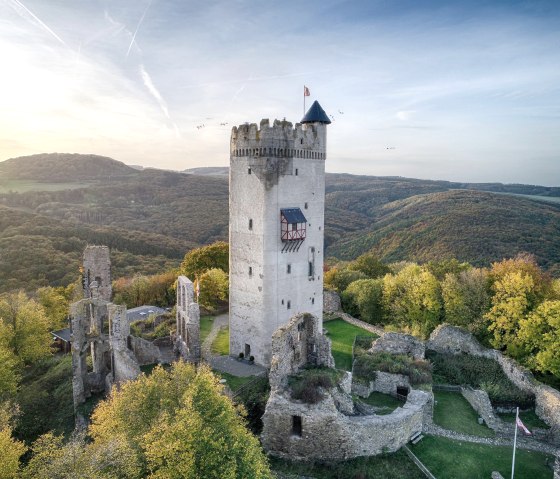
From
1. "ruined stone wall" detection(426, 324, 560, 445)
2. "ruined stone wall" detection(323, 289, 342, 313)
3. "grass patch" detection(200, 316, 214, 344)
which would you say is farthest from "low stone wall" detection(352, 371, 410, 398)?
"ruined stone wall" detection(323, 289, 342, 313)

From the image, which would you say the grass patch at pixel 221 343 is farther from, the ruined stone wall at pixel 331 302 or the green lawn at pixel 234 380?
the ruined stone wall at pixel 331 302

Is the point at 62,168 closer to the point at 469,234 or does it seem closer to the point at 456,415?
the point at 469,234

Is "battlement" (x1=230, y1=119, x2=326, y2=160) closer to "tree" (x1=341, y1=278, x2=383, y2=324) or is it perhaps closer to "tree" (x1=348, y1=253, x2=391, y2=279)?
"tree" (x1=341, y1=278, x2=383, y2=324)

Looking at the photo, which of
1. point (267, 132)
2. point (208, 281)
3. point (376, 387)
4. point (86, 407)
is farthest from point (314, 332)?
point (208, 281)

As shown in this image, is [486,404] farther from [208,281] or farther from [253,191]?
[208,281]

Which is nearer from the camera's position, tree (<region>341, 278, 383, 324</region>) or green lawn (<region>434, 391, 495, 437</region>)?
green lawn (<region>434, 391, 495, 437</region>)
